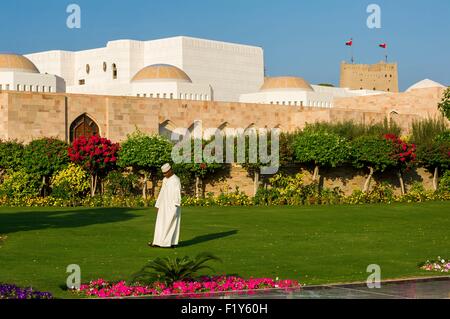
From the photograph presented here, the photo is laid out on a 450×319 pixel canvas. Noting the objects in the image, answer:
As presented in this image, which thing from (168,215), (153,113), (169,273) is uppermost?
(153,113)

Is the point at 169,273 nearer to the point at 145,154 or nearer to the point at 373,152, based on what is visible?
the point at 145,154

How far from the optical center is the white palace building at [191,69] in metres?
45.7

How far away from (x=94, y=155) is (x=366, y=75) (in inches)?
4428

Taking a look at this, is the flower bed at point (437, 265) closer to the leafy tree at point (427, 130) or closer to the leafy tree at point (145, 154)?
the leafy tree at point (145, 154)

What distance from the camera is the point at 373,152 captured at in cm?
3070

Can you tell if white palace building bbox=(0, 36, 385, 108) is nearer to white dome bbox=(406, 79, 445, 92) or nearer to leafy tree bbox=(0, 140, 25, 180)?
white dome bbox=(406, 79, 445, 92)

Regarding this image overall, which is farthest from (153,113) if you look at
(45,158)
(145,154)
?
(45,158)

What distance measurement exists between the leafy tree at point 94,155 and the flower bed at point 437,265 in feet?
53.6

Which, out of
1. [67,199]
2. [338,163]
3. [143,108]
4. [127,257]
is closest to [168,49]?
[143,108]

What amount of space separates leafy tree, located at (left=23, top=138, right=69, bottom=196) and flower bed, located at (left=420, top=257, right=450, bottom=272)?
55.5ft

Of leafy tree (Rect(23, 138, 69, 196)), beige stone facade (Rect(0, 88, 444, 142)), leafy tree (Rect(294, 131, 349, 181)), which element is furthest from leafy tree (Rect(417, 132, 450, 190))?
leafy tree (Rect(23, 138, 69, 196))

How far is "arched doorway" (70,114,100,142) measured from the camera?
103 ft
